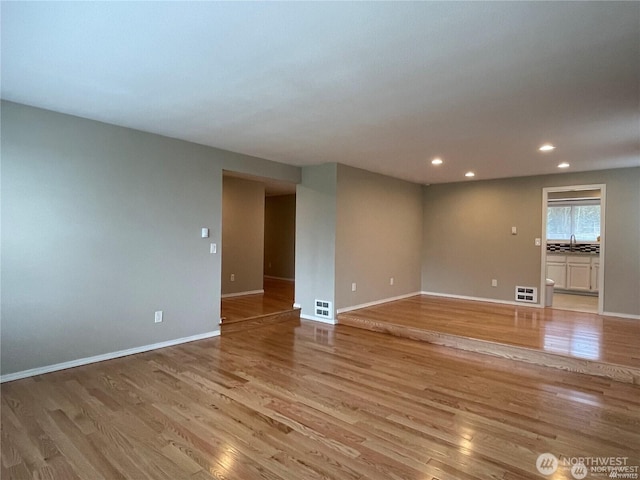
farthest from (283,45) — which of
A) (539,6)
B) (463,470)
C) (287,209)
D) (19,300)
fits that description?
(287,209)

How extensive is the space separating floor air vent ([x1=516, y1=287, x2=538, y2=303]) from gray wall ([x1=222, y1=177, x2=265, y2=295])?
497cm

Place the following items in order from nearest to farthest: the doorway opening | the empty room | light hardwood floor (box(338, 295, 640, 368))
Answer: the empty room → light hardwood floor (box(338, 295, 640, 368)) → the doorway opening

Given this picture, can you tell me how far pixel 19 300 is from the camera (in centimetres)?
321

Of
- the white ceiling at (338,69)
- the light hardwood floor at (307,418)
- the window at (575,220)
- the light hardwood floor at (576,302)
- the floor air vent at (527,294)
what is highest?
the white ceiling at (338,69)

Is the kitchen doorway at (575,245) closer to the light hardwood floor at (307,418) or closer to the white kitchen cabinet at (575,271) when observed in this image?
the white kitchen cabinet at (575,271)

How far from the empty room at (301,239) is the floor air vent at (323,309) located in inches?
1.0

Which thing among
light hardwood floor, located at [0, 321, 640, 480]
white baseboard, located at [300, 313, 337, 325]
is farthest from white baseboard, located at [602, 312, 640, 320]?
white baseboard, located at [300, 313, 337, 325]

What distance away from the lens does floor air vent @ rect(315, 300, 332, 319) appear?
5.58 m

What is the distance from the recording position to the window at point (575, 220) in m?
8.03

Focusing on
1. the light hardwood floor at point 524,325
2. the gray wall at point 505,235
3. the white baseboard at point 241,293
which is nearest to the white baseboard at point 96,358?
the light hardwood floor at point 524,325

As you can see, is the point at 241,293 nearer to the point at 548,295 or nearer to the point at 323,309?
the point at 323,309

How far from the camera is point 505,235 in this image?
6.84 meters

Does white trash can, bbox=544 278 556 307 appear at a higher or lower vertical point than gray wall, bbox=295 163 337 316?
lower

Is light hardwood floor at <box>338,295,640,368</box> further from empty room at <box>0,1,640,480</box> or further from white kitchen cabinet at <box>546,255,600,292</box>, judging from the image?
white kitchen cabinet at <box>546,255,600,292</box>
